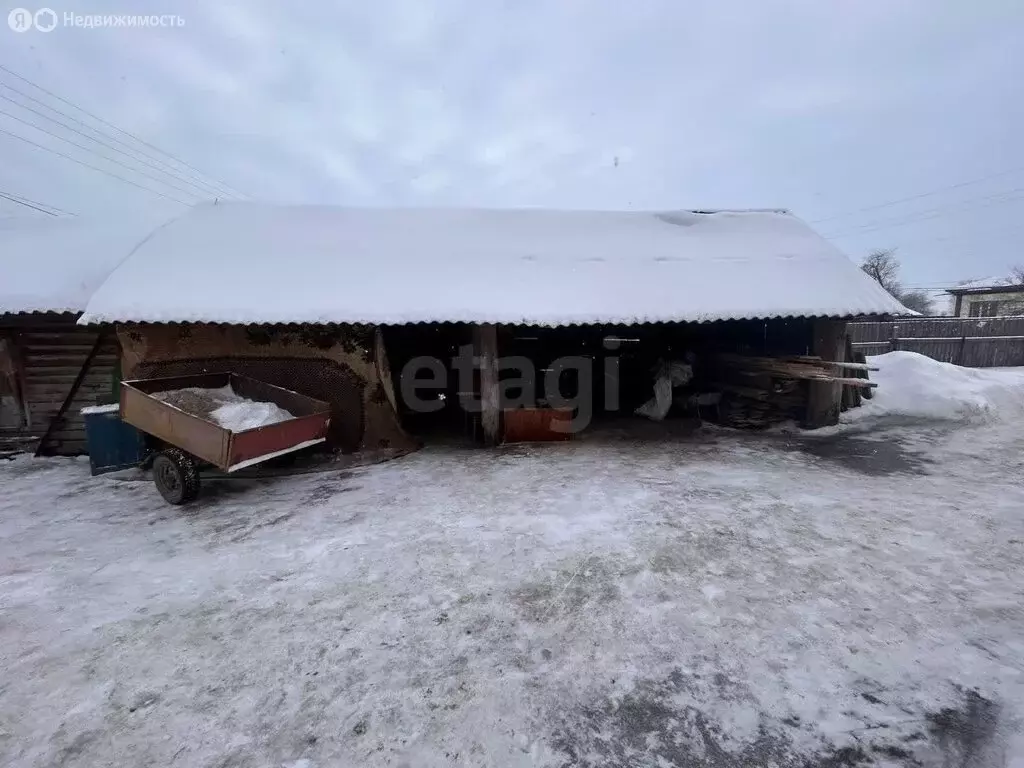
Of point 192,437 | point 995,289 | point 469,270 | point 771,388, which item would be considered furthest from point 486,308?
point 995,289

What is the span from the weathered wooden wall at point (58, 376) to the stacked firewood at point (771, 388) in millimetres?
11347

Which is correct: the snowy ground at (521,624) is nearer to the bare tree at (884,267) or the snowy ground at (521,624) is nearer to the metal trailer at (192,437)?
the metal trailer at (192,437)

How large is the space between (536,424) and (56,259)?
8991mm

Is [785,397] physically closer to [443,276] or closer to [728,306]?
[728,306]

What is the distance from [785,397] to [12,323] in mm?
13660

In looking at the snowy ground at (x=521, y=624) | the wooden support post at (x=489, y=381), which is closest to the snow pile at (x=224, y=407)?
the snowy ground at (x=521, y=624)

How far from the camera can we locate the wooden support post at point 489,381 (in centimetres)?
776

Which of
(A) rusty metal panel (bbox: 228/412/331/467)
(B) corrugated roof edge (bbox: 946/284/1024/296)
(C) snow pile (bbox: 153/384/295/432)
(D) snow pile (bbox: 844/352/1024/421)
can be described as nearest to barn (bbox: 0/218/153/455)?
(C) snow pile (bbox: 153/384/295/432)

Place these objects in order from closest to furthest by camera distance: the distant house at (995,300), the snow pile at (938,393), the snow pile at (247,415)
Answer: the snow pile at (247,415), the snow pile at (938,393), the distant house at (995,300)

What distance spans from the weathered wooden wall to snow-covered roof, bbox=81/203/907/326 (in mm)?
1339

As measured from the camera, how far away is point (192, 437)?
5461 millimetres

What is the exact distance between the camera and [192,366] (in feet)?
23.8

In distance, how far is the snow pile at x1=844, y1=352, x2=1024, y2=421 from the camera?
901cm

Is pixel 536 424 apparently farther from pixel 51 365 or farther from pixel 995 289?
pixel 995 289
